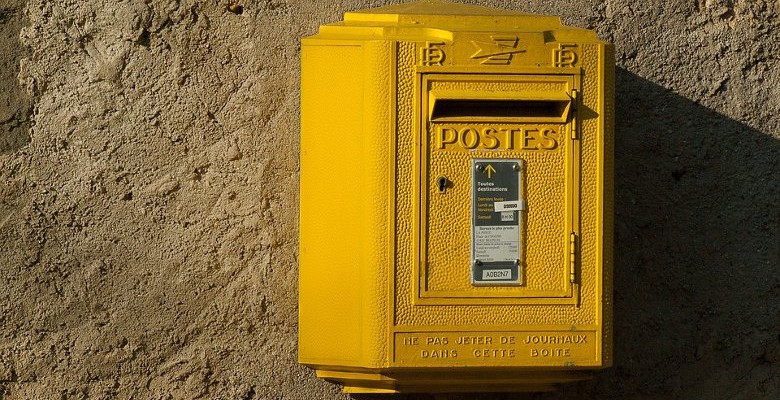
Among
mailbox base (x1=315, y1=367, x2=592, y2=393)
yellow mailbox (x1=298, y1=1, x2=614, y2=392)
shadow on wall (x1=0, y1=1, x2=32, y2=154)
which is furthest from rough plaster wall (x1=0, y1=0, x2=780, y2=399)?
yellow mailbox (x1=298, y1=1, x2=614, y2=392)

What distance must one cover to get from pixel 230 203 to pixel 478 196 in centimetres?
75

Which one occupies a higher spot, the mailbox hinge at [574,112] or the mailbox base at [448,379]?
the mailbox hinge at [574,112]

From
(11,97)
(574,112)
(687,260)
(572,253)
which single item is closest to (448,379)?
(572,253)

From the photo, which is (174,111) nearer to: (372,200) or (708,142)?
(372,200)

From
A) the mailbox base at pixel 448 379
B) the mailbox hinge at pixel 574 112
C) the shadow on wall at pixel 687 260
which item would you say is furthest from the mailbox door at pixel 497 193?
the shadow on wall at pixel 687 260

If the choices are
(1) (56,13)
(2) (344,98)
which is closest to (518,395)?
(2) (344,98)

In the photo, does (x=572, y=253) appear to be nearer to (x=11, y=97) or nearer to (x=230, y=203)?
(x=230, y=203)

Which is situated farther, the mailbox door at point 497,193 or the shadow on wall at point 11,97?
the shadow on wall at point 11,97

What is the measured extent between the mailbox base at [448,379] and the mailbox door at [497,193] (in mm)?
A: 204

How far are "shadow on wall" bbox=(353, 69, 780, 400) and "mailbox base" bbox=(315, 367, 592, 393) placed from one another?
222mm

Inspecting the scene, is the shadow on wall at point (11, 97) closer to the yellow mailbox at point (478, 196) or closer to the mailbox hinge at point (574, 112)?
the yellow mailbox at point (478, 196)

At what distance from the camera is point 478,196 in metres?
2.17

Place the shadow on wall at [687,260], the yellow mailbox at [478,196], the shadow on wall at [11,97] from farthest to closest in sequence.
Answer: the shadow on wall at [687,260]
the shadow on wall at [11,97]
the yellow mailbox at [478,196]

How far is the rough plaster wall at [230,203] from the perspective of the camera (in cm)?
251
